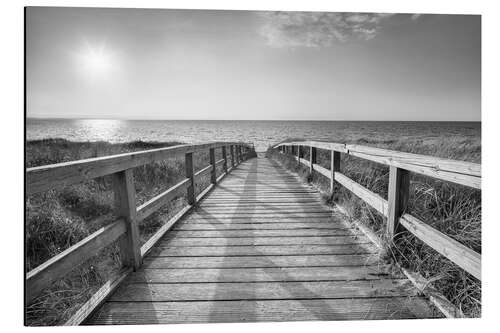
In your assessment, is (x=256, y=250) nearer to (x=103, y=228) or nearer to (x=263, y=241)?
(x=263, y=241)

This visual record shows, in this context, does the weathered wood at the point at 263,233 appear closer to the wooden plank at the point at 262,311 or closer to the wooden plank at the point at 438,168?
the wooden plank at the point at 438,168

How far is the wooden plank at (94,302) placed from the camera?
1.56 meters

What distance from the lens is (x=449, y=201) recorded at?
114 inches

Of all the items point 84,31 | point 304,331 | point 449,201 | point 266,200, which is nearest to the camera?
point 304,331

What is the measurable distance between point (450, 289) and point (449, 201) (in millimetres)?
1448

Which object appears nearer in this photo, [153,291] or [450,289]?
[450,289]

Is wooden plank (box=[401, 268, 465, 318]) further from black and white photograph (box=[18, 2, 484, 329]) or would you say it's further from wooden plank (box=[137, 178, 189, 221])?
wooden plank (box=[137, 178, 189, 221])

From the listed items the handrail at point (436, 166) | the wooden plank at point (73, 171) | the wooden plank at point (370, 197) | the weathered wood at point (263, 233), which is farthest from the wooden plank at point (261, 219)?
the wooden plank at point (73, 171)

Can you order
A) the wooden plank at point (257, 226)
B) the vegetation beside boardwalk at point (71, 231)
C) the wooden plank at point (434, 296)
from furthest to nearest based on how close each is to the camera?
1. the wooden plank at point (257, 226)
2. the vegetation beside boardwalk at point (71, 231)
3. the wooden plank at point (434, 296)

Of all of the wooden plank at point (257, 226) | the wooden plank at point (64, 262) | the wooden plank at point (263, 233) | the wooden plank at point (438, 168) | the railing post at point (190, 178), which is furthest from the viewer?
the railing post at point (190, 178)

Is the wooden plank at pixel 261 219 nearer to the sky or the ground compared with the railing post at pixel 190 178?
nearer to the ground

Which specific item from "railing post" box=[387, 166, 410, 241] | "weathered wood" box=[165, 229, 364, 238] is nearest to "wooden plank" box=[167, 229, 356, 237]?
"weathered wood" box=[165, 229, 364, 238]
